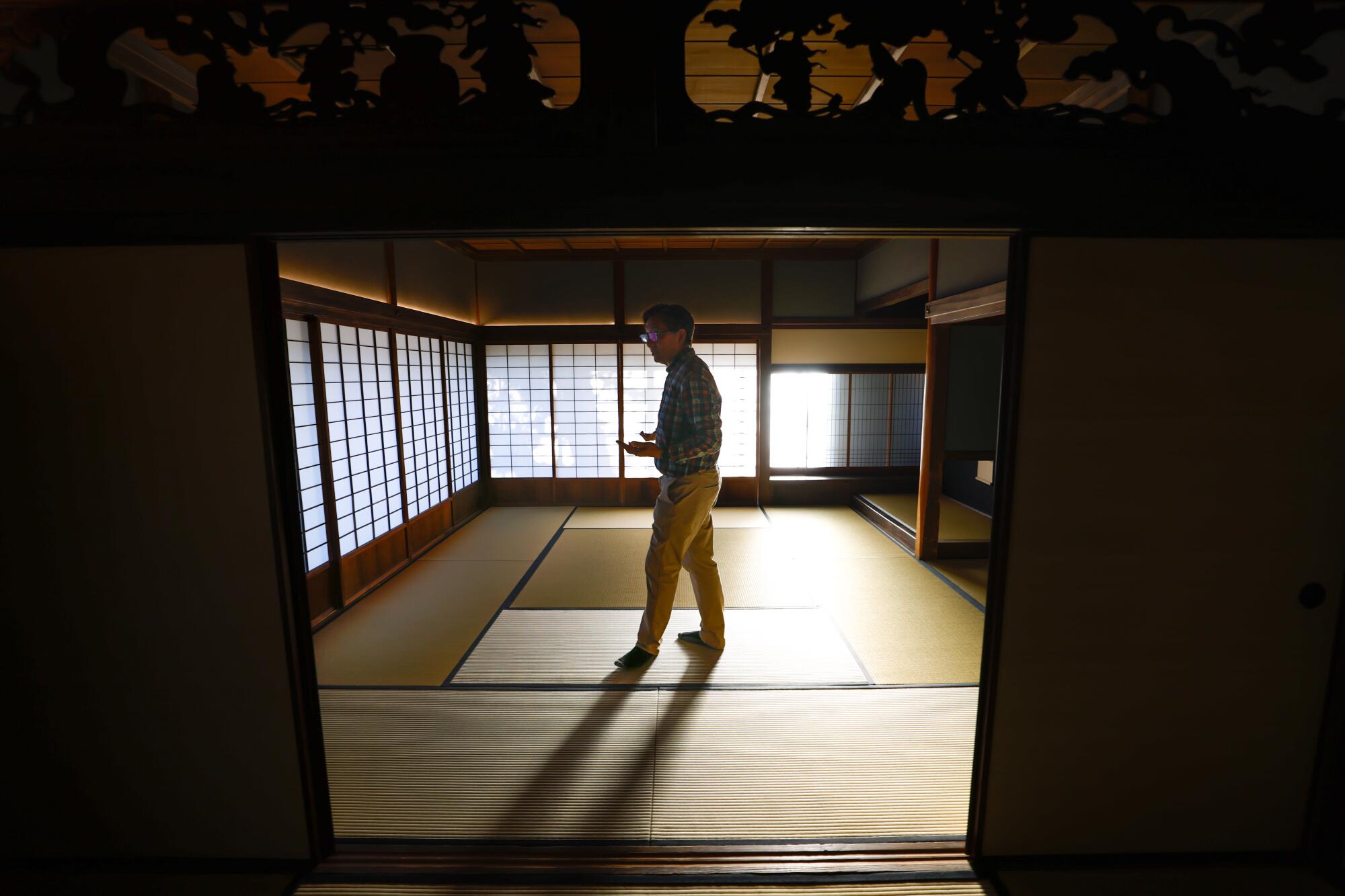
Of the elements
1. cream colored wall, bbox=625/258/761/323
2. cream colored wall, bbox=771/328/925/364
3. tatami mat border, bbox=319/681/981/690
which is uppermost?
cream colored wall, bbox=625/258/761/323

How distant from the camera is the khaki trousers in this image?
249 cm

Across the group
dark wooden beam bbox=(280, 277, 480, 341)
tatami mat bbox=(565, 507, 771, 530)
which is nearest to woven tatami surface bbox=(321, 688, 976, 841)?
dark wooden beam bbox=(280, 277, 480, 341)

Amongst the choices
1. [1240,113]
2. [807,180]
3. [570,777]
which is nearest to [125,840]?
[570,777]

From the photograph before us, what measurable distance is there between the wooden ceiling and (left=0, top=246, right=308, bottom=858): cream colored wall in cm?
444

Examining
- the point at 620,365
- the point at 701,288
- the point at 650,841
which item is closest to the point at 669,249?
the point at 701,288

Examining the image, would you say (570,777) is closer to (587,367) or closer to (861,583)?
(861,583)

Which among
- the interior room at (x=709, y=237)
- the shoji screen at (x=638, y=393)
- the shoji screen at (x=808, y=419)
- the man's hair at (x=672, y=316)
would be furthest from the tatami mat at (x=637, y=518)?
the interior room at (x=709, y=237)

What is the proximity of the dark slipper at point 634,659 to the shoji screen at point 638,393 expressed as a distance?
Answer: 3.37 metres

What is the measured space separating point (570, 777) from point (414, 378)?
11.7ft

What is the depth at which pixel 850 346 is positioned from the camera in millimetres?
5988

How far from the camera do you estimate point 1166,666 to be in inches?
61.2

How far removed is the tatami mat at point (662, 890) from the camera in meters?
1.54

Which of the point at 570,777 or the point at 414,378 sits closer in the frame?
the point at 570,777

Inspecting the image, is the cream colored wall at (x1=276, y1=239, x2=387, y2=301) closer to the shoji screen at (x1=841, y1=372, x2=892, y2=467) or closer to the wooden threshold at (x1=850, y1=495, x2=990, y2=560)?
the wooden threshold at (x1=850, y1=495, x2=990, y2=560)
